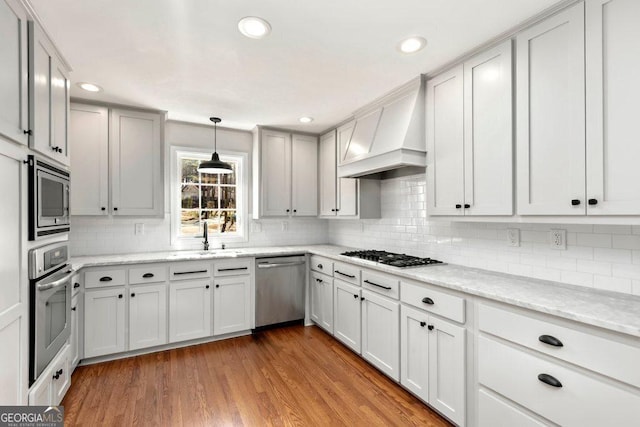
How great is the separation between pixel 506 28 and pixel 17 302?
10.3ft

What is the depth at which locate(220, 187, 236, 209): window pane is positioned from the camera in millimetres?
4148

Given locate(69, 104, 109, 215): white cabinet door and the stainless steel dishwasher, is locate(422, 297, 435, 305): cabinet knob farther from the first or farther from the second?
locate(69, 104, 109, 215): white cabinet door

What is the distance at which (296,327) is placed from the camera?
12.5 ft

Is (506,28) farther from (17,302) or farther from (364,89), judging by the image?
(17,302)

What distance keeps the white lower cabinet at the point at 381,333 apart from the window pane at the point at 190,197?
2.45 metres

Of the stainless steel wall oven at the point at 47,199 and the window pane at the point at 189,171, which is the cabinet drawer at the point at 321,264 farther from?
the stainless steel wall oven at the point at 47,199

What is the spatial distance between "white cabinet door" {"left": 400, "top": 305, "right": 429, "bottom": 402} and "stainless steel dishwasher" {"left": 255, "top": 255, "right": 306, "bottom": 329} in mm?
1688

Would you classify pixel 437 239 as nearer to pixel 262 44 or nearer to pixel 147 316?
pixel 262 44

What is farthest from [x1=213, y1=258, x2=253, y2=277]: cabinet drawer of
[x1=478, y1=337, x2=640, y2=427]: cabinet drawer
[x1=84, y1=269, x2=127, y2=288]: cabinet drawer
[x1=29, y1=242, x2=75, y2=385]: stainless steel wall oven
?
[x1=478, y1=337, x2=640, y2=427]: cabinet drawer

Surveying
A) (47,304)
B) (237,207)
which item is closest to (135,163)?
(237,207)

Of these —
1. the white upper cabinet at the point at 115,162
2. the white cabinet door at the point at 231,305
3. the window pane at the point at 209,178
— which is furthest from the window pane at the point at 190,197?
the white cabinet door at the point at 231,305

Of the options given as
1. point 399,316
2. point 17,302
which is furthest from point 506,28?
point 17,302

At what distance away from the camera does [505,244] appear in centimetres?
230

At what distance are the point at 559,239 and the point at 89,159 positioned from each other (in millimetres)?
4042
